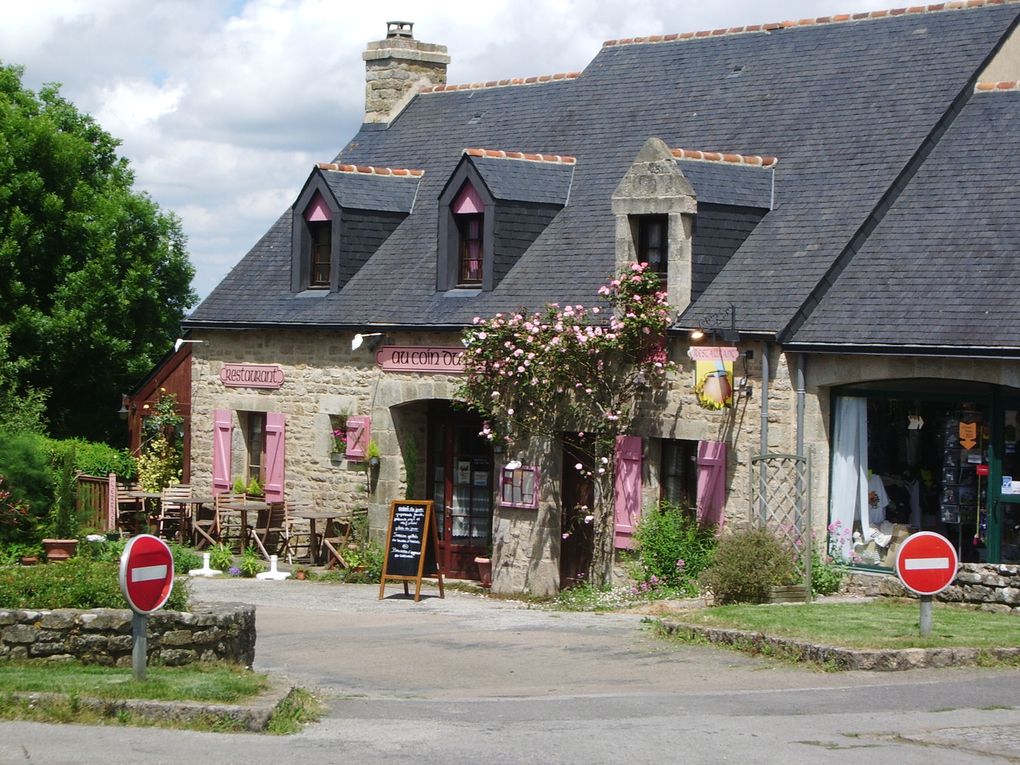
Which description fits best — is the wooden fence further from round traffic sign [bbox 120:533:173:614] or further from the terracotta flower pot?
round traffic sign [bbox 120:533:173:614]

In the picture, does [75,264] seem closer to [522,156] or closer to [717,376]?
[522,156]

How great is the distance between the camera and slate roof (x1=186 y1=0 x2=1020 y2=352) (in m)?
20.0

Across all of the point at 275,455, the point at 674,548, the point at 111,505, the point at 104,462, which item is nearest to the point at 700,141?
the point at 674,548

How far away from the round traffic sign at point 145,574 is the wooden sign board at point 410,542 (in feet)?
30.7

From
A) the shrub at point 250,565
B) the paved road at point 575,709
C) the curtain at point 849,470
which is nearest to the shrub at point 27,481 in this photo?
the shrub at point 250,565

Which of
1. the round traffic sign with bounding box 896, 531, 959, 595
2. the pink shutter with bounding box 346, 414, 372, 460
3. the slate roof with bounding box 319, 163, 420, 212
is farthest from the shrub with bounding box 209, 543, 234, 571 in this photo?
the round traffic sign with bounding box 896, 531, 959, 595

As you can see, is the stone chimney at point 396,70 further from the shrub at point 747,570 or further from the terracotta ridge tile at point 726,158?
the shrub at point 747,570

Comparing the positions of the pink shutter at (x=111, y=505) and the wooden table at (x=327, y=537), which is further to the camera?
the pink shutter at (x=111, y=505)

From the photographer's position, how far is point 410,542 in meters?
20.5

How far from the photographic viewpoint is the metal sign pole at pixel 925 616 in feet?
45.4

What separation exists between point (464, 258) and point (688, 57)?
4.47 m

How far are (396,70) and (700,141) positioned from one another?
7261 mm

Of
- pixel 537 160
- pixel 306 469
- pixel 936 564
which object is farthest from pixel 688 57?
pixel 936 564

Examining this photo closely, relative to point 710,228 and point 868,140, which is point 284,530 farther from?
point 868,140
